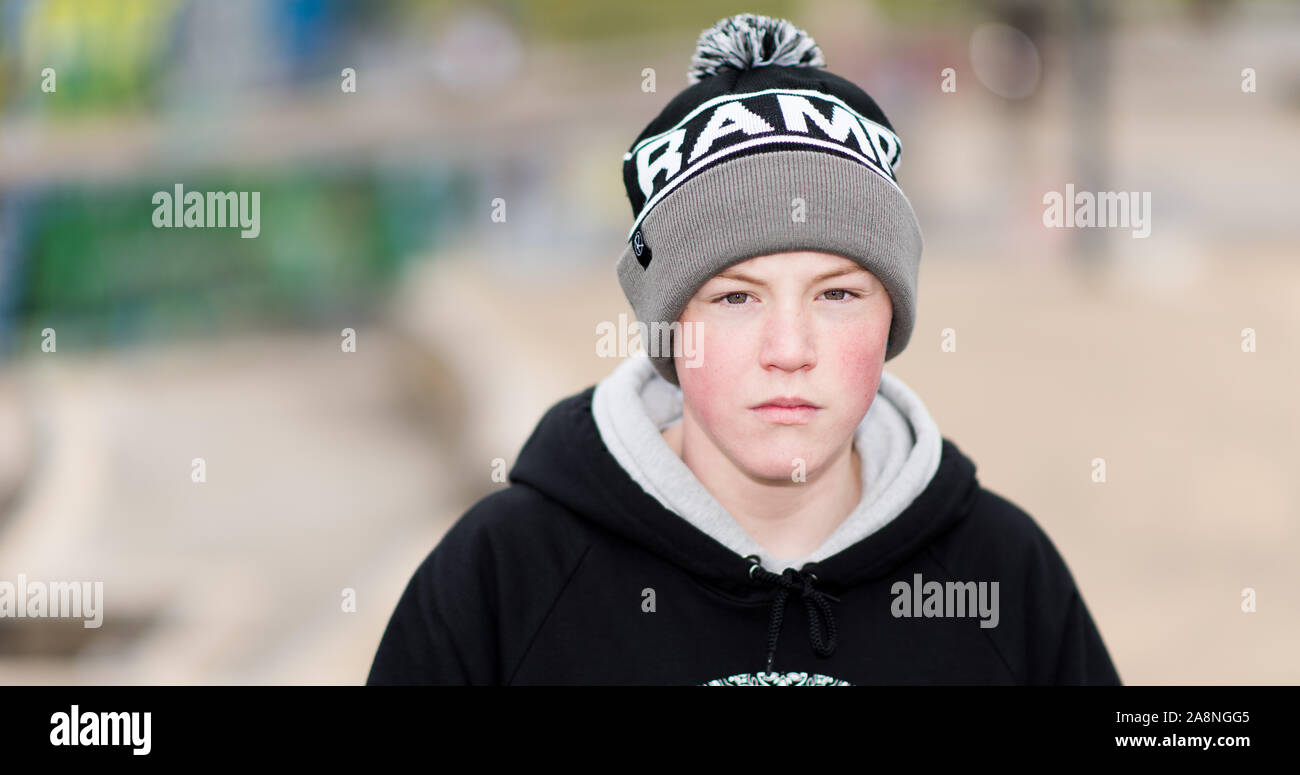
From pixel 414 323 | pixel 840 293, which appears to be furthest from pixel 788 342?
pixel 414 323

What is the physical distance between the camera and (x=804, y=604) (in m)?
2.04

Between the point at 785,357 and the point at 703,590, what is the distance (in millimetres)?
376

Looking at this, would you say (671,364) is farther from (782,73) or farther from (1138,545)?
(1138,545)

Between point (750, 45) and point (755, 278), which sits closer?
point (755, 278)

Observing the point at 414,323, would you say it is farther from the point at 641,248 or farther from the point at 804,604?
the point at 804,604

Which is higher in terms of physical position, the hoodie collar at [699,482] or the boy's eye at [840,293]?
the boy's eye at [840,293]

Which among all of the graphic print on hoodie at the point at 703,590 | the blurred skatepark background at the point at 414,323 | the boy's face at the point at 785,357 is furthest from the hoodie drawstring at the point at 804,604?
the blurred skatepark background at the point at 414,323

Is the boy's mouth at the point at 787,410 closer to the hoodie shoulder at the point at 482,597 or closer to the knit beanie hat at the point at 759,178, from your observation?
the knit beanie hat at the point at 759,178

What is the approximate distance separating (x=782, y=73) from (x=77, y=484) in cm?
648

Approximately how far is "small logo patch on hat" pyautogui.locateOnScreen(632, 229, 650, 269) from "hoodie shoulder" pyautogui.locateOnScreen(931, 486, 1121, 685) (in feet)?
1.94

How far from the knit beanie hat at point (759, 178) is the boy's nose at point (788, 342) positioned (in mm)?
98

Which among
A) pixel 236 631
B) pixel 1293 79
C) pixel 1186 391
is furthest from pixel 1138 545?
pixel 1293 79

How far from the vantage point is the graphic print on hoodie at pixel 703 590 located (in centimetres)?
199

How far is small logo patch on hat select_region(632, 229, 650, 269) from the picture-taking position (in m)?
2.08
